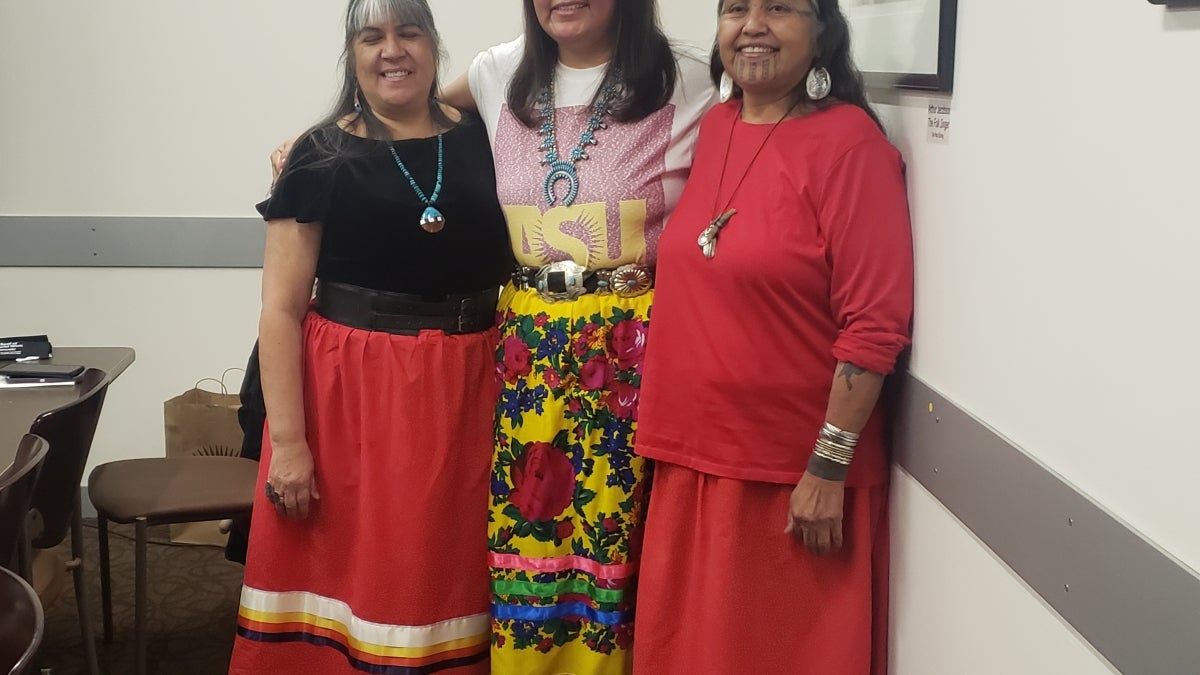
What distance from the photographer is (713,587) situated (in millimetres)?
1441

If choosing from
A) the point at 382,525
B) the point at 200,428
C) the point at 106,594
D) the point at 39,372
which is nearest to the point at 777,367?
the point at 382,525

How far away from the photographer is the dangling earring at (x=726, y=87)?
1.49 metres

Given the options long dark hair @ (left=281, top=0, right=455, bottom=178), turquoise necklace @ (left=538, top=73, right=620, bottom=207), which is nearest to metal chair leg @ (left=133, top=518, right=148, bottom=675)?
long dark hair @ (left=281, top=0, right=455, bottom=178)

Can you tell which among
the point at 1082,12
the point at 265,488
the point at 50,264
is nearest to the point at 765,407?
the point at 1082,12

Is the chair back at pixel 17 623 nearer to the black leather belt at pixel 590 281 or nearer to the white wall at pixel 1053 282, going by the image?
the black leather belt at pixel 590 281

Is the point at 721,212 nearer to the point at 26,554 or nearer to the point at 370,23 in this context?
the point at 370,23

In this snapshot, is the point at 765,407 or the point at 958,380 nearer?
the point at 958,380

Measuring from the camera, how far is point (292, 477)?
1653 mm

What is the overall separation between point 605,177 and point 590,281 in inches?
6.5

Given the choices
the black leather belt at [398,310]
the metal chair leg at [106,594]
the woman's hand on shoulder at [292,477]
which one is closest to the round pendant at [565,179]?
the black leather belt at [398,310]

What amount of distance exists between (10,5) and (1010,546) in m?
3.08

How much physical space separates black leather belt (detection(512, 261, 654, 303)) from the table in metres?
0.95

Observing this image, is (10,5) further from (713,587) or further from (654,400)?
(713,587)

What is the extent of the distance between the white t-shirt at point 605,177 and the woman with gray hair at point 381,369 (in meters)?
0.10
